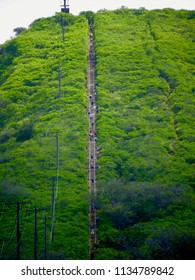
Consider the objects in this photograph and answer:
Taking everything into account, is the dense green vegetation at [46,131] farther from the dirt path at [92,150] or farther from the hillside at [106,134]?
the dirt path at [92,150]

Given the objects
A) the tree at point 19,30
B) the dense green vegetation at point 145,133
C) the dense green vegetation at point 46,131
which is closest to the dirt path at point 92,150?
the dense green vegetation at point 46,131

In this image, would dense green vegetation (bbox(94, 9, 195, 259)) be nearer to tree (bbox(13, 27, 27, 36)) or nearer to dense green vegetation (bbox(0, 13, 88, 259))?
dense green vegetation (bbox(0, 13, 88, 259))

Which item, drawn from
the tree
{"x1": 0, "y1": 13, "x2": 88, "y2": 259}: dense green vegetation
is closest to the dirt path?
{"x1": 0, "y1": 13, "x2": 88, "y2": 259}: dense green vegetation

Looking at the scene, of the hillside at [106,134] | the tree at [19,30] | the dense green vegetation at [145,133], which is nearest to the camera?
the dense green vegetation at [145,133]

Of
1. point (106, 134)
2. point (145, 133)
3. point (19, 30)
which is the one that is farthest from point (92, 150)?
point (19, 30)

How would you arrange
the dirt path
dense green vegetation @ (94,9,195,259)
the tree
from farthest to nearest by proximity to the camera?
the tree < the dirt path < dense green vegetation @ (94,9,195,259)
